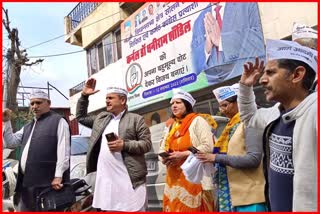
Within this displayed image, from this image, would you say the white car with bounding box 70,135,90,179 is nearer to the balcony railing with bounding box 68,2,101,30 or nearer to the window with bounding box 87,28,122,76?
the window with bounding box 87,28,122,76

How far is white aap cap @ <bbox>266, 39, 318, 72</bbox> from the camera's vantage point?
1.94m

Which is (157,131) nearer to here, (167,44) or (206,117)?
(206,117)

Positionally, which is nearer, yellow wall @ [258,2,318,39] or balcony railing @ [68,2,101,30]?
yellow wall @ [258,2,318,39]

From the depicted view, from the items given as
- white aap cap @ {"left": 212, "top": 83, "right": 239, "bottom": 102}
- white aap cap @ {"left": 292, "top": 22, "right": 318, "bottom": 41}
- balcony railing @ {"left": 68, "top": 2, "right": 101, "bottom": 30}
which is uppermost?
balcony railing @ {"left": 68, "top": 2, "right": 101, "bottom": 30}

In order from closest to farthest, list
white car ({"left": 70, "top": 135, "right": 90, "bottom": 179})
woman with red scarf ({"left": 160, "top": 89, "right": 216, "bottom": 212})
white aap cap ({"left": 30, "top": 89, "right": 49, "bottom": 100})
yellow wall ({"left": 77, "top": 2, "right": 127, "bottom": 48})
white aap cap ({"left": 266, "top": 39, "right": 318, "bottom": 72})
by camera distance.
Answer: white aap cap ({"left": 266, "top": 39, "right": 318, "bottom": 72}) < woman with red scarf ({"left": 160, "top": 89, "right": 216, "bottom": 212}) < white aap cap ({"left": 30, "top": 89, "right": 49, "bottom": 100}) < white car ({"left": 70, "top": 135, "right": 90, "bottom": 179}) < yellow wall ({"left": 77, "top": 2, "right": 127, "bottom": 48})

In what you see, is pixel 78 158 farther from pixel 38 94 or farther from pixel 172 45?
pixel 172 45

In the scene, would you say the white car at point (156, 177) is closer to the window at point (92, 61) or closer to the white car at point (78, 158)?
the white car at point (78, 158)

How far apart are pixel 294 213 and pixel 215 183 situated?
57.4 inches

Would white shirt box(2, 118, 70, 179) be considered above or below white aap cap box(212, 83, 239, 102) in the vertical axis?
below

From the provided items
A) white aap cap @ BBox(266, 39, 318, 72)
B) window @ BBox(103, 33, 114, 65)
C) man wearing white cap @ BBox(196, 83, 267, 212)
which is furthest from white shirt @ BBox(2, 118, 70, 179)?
window @ BBox(103, 33, 114, 65)

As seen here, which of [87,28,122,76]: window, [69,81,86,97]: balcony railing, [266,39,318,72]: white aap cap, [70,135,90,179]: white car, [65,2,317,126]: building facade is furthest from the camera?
[69,81,86,97]: balcony railing

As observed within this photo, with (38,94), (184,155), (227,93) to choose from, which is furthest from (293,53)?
(38,94)

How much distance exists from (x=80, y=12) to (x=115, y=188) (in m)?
15.6

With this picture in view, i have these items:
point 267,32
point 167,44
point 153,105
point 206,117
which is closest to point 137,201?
point 206,117
